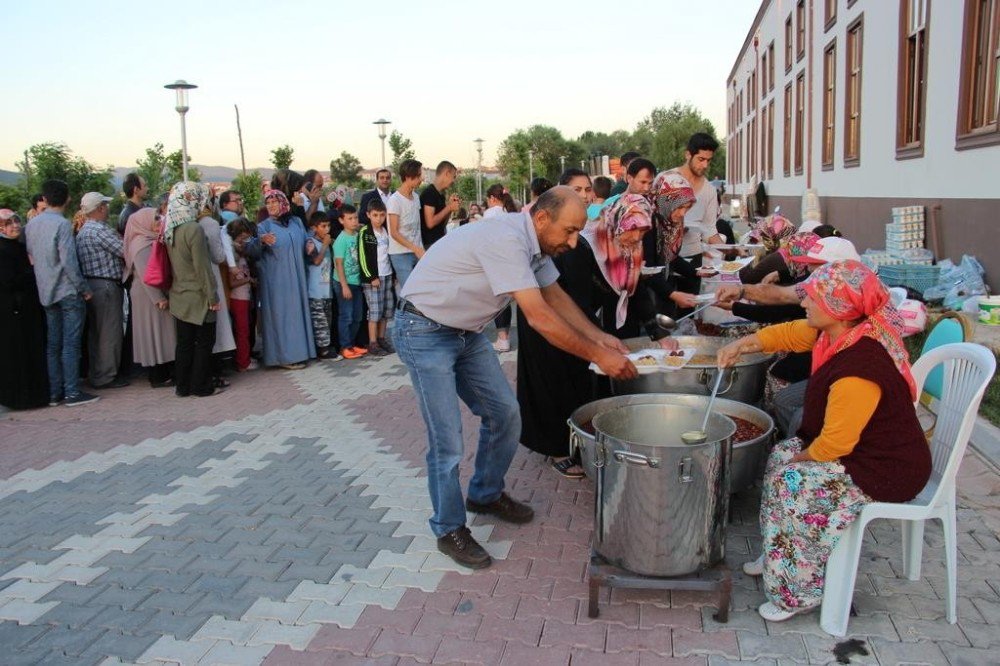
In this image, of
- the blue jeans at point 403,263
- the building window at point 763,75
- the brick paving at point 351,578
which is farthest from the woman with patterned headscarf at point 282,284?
the building window at point 763,75

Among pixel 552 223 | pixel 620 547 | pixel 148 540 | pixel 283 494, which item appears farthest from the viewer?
pixel 283 494

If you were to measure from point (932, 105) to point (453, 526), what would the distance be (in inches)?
378

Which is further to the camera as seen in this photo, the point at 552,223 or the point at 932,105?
the point at 932,105

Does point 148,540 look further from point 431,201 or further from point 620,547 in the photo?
point 431,201

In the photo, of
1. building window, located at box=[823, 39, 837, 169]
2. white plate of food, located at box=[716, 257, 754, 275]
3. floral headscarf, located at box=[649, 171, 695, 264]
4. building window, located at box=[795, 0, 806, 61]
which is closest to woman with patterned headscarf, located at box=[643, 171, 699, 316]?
floral headscarf, located at box=[649, 171, 695, 264]

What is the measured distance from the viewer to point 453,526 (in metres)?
3.64

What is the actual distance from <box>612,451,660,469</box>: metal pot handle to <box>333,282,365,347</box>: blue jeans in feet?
19.9

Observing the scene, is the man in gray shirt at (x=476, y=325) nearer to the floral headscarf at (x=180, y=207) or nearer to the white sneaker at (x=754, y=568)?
the white sneaker at (x=754, y=568)

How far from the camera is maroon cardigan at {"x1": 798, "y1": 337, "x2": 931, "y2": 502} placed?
2.77m

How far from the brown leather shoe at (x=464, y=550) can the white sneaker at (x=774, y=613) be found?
1216 mm

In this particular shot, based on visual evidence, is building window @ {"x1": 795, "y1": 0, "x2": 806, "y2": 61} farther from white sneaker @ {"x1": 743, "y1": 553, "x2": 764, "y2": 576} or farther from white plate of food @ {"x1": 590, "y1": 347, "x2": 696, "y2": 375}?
white sneaker @ {"x1": 743, "y1": 553, "x2": 764, "y2": 576}

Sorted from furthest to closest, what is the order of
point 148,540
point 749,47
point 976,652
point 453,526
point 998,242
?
point 749,47 < point 998,242 < point 148,540 < point 453,526 < point 976,652

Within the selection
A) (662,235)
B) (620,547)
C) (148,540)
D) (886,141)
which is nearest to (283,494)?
(148,540)

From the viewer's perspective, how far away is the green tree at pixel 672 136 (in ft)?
195
